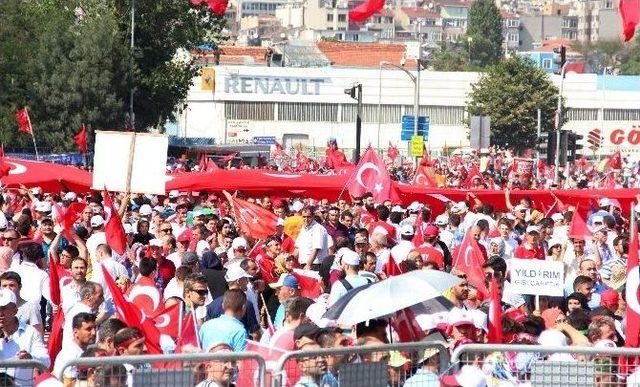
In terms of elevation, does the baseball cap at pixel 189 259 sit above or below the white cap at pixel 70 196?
above

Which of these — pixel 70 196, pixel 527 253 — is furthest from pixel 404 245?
pixel 70 196

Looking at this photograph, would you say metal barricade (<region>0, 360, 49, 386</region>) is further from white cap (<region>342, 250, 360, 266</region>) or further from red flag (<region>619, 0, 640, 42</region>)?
white cap (<region>342, 250, 360, 266</region>)

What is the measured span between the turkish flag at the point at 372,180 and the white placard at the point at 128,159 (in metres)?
4.83

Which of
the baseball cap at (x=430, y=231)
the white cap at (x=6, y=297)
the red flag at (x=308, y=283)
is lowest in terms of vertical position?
the red flag at (x=308, y=283)

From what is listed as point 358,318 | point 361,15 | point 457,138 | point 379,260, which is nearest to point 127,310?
point 358,318

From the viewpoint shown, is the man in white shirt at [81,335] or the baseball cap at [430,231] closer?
the man in white shirt at [81,335]

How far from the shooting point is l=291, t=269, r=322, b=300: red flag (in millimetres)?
15395

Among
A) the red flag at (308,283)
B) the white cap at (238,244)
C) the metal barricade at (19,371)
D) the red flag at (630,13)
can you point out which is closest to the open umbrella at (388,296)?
the red flag at (630,13)

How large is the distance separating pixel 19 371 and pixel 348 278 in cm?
620

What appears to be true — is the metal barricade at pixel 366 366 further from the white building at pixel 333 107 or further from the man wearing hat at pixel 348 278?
the white building at pixel 333 107

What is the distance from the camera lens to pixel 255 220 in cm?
2142

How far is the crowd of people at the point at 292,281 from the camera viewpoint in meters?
10.1

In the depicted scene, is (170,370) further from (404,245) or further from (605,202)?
(605,202)

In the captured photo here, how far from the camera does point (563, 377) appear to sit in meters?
9.05
